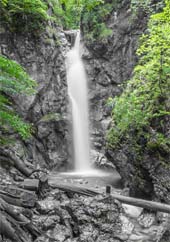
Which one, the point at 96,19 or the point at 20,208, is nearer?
the point at 20,208

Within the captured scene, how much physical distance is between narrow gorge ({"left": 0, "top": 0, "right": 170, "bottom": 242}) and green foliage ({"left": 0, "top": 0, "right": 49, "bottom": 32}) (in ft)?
0.16

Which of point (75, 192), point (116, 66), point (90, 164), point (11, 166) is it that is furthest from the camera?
point (116, 66)

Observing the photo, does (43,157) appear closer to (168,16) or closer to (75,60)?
(75,60)

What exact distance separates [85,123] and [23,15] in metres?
6.83

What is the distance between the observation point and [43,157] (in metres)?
14.0

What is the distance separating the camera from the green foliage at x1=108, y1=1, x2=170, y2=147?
7734 mm

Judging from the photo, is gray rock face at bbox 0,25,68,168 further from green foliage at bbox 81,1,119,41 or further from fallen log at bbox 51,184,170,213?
fallen log at bbox 51,184,170,213

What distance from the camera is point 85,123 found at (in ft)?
54.7

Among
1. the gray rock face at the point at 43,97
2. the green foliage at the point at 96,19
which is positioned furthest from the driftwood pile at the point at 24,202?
the green foliage at the point at 96,19

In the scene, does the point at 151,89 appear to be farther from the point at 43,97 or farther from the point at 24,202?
the point at 43,97

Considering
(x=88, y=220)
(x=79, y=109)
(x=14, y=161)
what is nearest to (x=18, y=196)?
(x=88, y=220)

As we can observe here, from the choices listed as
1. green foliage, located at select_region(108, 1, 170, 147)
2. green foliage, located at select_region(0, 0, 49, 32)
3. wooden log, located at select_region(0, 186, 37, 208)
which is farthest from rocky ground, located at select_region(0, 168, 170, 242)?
green foliage, located at select_region(0, 0, 49, 32)

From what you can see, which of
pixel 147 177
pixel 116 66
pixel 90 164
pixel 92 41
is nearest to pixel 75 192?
pixel 147 177

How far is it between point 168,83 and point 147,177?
2.89 metres
